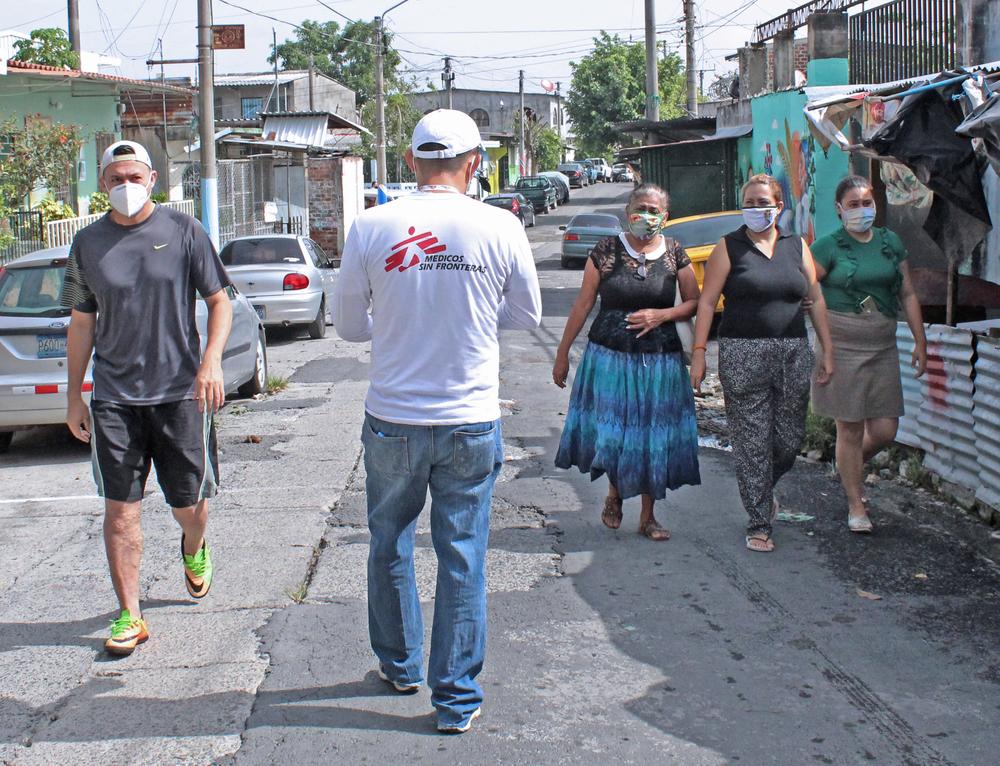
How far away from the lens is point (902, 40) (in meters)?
15.6

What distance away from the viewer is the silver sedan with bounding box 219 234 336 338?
16016 millimetres

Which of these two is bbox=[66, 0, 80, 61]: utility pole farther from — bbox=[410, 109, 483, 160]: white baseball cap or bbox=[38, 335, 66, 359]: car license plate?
bbox=[410, 109, 483, 160]: white baseball cap

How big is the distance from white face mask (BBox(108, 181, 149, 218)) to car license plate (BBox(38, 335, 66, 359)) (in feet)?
14.4

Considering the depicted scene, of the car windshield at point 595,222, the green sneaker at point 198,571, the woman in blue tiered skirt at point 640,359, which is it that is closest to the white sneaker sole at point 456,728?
the green sneaker at point 198,571

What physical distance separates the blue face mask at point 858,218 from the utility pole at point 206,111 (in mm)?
13750

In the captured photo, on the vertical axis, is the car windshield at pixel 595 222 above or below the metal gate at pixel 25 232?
above

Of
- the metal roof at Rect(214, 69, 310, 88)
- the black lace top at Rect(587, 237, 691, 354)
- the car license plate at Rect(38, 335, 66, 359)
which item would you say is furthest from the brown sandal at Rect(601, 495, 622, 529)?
the metal roof at Rect(214, 69, 310, 88)

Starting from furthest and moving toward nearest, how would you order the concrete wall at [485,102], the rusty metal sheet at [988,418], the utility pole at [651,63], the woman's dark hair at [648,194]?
the concrete wall at [485,102] → the utility pole at [651,63] → the rusty metal sheet at [988,418] → the woman's dark hair at [648,194]

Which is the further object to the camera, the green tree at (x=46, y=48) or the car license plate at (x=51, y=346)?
the green tree at (x=46, y=48)

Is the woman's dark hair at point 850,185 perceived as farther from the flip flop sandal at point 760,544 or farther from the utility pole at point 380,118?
the utility pole at point 380,118

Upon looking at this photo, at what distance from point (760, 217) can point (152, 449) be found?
10.5ft

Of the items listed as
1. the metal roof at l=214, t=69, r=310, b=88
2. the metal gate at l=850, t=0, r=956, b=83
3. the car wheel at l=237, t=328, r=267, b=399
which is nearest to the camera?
the car wheel at l=237, t=328, r=267, b=399

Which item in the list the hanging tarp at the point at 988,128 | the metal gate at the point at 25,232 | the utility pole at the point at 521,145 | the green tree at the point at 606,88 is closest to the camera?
the hanging tarp at the point at 988,128

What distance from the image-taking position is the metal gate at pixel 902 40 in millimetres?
13852
